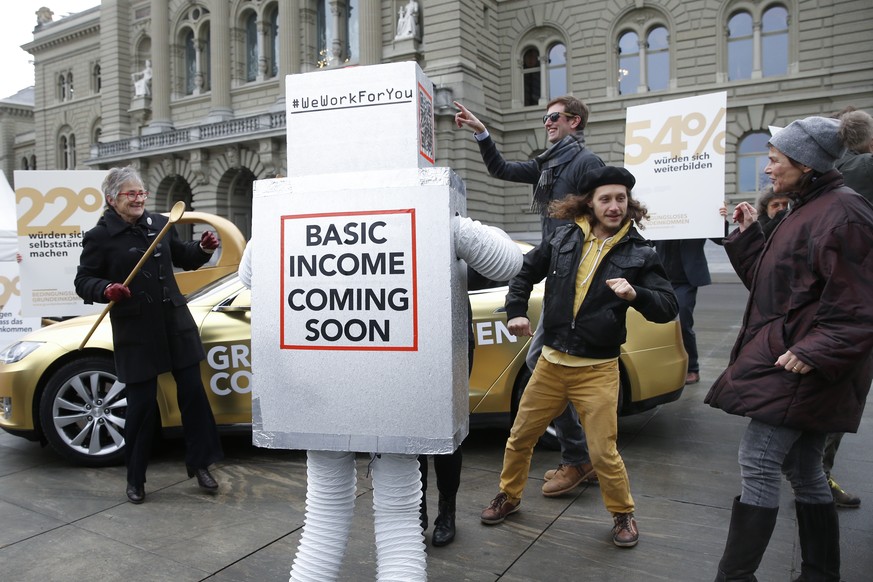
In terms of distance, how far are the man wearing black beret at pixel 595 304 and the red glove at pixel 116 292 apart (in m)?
2.16

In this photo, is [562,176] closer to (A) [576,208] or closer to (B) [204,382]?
(A) [576,208]

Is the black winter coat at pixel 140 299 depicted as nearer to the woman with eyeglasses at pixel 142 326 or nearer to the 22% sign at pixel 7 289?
the woman with eyeglasses at pixel 142 326

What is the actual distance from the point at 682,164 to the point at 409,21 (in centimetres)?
2675

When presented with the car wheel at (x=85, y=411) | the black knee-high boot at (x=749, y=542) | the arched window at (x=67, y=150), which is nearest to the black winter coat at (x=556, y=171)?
the black knee-high boot at (x=749, y=542)

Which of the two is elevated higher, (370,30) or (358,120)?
(370,30)

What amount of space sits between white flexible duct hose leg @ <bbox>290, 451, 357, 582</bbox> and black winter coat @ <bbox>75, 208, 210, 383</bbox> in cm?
200

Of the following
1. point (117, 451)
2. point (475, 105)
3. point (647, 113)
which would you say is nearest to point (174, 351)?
point (117, 451)

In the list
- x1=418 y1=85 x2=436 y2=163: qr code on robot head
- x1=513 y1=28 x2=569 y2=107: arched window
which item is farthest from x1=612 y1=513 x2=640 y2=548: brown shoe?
x1=513 y1=28 x2=569 y2=107: arched window

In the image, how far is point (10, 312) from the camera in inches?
292

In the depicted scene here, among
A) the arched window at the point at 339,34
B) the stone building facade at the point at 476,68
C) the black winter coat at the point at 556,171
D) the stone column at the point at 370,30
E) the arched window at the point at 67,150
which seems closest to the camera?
the black winter coat at the point at 556,171

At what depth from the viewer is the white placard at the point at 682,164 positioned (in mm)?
5758

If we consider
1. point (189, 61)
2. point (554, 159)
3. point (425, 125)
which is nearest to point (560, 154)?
point (554, 159)

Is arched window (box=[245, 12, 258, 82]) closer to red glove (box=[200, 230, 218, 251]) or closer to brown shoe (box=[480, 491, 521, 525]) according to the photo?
red glove (box=[200, 230, 218, 251])

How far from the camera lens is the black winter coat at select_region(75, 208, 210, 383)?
3955 mm
